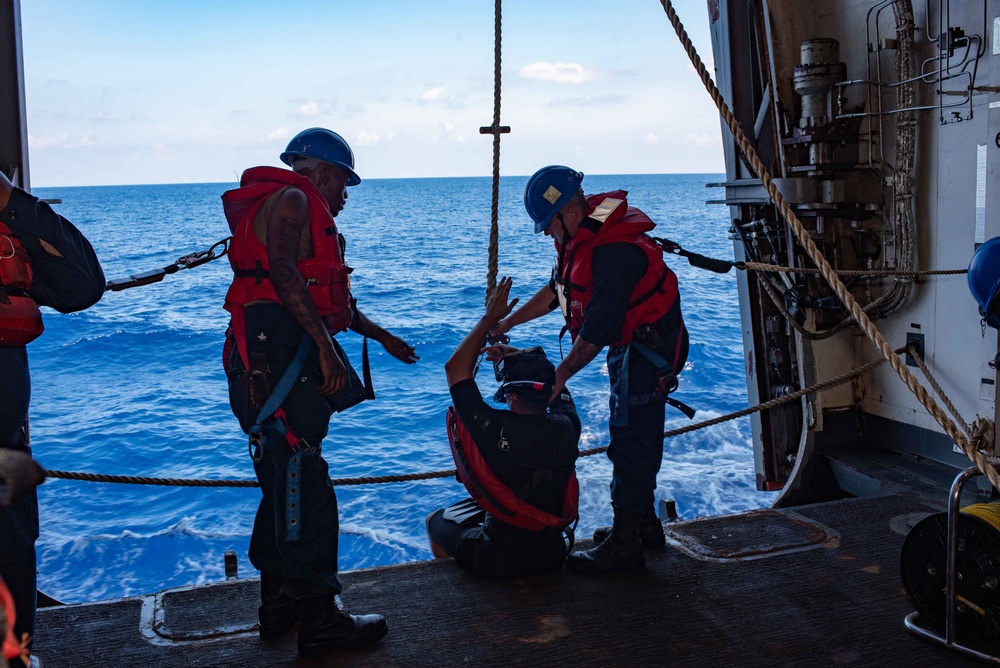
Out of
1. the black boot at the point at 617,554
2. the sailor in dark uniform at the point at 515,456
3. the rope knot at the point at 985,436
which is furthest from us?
the rope knot at the point at 985,436

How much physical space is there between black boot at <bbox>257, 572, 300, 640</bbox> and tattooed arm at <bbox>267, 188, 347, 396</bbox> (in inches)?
33.3

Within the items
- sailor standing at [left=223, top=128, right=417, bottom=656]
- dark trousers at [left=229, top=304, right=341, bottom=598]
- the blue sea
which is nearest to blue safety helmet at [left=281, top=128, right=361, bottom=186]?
sailor standing at [left=223, top=128, right=417, bottom=656]

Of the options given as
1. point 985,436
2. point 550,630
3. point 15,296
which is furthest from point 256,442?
point 985,436

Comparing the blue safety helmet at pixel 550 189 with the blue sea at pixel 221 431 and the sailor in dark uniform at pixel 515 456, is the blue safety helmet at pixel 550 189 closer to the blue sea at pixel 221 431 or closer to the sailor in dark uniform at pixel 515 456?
the sailor in dark uniform at pixel 515 456

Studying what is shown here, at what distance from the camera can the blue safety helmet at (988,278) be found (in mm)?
2840

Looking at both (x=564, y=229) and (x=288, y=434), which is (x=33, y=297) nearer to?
(x=288, y=434)

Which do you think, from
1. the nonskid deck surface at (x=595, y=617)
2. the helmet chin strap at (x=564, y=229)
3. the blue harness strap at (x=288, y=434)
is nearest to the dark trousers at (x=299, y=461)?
the blue harness strap at (x=288, y=434)

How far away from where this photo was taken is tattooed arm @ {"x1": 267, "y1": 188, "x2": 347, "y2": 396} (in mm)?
2756

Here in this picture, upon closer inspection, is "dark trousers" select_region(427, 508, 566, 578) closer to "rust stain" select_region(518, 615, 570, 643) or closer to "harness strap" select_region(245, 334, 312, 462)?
"rust stain" select_region(518, 615, 570, 643)

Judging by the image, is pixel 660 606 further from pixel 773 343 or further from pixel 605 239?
pixel 773 343

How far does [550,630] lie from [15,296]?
2084 millimetres

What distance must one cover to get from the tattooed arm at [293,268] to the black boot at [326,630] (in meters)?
0.81

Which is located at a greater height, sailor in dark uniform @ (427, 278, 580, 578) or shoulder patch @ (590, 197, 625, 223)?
shoulder patch @ (590, 197, 625, 223)

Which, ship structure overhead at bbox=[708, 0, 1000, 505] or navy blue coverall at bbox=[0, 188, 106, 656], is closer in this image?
navy blue coverall at bbox=[0, 188, 106, 656]
